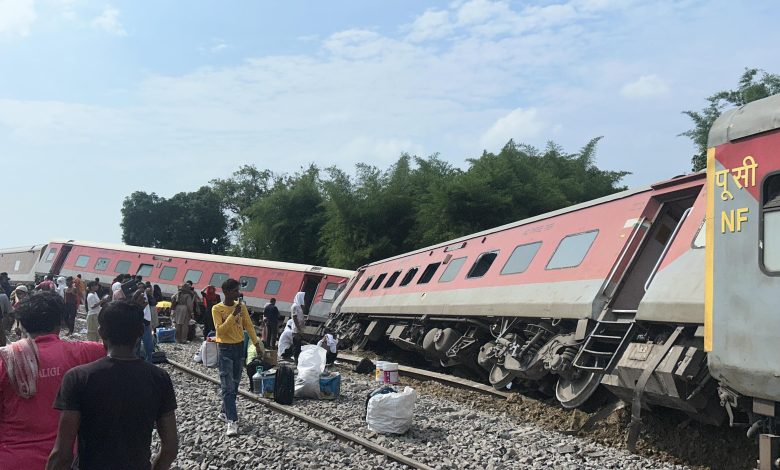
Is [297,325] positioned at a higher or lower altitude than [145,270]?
lower

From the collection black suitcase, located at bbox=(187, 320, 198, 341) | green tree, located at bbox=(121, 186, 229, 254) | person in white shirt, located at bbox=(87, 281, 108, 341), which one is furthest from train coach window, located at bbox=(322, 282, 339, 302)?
green tree, located at bbox=(121, 186, 229, 254)

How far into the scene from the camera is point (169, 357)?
Answer: 49.4ft

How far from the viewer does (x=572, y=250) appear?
9945mm

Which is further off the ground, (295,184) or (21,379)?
(295,184)

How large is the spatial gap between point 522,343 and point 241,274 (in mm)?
17180

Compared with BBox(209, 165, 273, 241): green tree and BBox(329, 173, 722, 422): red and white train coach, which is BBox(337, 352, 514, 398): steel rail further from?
BBox(209, 165, 273, 241): green tree

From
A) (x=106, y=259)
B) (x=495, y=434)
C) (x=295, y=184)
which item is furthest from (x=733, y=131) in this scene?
(x=295, y=184)

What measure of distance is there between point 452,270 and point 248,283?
1353 cm

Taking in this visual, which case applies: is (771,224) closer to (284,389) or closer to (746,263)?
(746,263)

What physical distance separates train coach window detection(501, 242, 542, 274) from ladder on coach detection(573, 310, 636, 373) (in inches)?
97.8

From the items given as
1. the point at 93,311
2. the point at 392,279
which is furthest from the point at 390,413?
the point at 392,279

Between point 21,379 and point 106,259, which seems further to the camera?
point 106,259

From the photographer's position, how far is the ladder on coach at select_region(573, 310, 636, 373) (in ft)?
26.6

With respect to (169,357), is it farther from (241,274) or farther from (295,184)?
(295,184)
